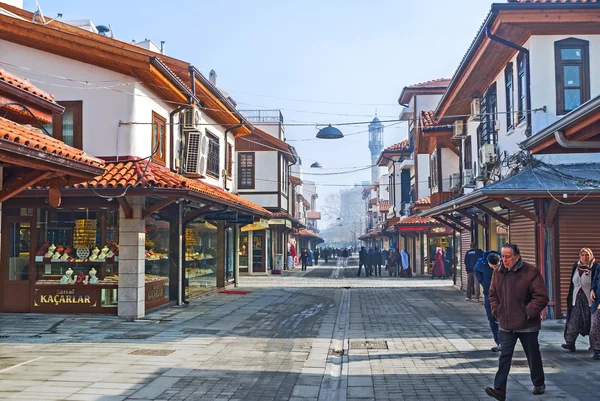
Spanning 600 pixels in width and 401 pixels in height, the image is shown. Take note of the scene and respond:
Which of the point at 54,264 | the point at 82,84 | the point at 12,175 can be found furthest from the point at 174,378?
the point at 82,84

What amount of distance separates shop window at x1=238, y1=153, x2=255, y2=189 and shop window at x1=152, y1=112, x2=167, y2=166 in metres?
18.3

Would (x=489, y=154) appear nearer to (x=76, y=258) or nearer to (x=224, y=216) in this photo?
(x=224, y=216)

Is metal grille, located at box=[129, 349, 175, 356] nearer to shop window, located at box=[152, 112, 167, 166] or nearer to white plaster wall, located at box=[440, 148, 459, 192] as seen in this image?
shop window, located at box=[152, 112, 167, 166]

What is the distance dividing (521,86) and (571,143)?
8027 millimetres

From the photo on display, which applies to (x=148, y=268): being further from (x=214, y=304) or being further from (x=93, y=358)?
(x=93, y=358)

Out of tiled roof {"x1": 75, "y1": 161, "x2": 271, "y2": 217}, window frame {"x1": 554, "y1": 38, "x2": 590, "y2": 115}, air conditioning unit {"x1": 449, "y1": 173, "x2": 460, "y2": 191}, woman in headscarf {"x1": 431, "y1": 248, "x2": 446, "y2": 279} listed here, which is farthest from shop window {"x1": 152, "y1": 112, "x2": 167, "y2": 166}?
woman in headscarf {"x1": 431, "y1": 248, "x2": 446, "y2": 279}

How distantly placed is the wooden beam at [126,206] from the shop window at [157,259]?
679mm

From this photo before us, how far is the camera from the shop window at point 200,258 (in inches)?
728

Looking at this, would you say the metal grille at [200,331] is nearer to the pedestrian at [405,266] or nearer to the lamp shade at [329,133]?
the lamp shade at [329,133]

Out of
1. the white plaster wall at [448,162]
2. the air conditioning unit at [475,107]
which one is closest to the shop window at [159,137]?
the air conditioning unit at [475,107]

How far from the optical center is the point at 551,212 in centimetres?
1370

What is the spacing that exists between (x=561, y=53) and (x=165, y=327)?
10464mm

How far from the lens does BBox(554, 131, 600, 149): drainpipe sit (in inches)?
310

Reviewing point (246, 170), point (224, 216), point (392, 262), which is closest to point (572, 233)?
point (224, 216)
